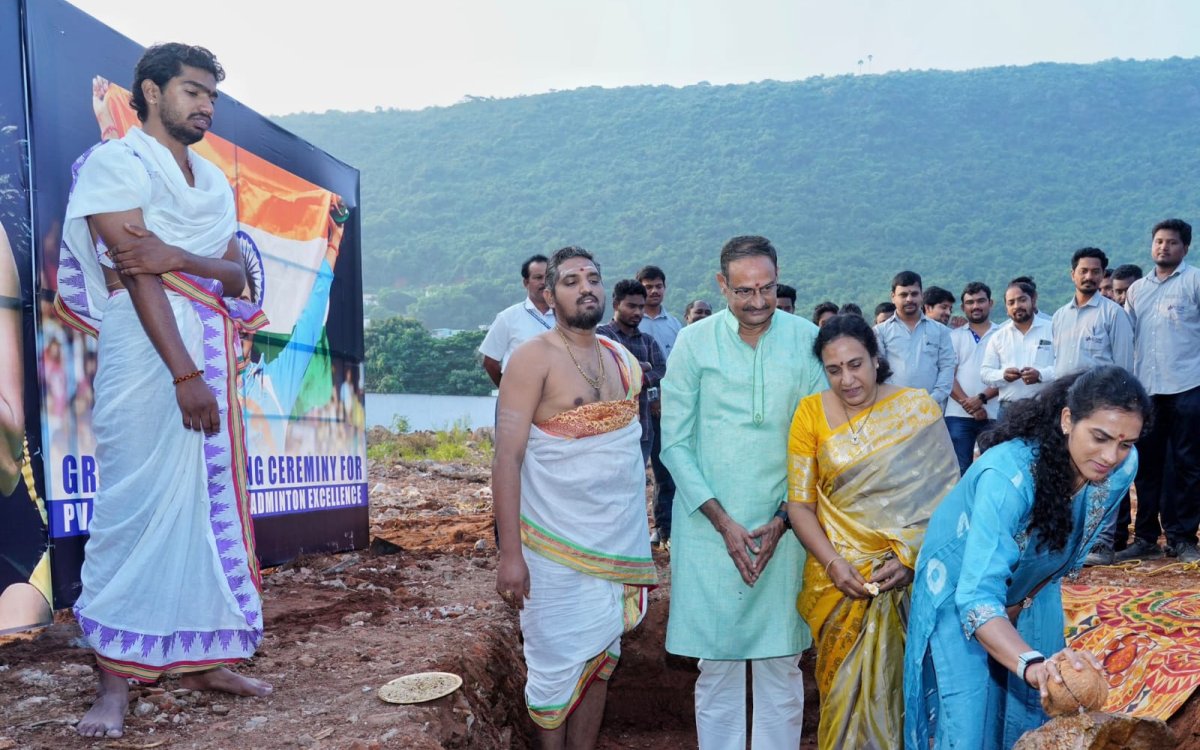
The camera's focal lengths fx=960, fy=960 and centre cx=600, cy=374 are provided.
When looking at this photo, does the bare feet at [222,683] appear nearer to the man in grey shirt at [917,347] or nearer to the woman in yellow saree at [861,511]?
the woman in yellow saree at [861,511]

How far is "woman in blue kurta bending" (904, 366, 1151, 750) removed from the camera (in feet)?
8.17

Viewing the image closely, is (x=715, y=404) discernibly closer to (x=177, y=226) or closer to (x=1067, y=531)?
(x=1067, y=531)

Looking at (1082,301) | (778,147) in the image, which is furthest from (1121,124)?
(1082,301)

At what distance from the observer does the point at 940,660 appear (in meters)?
2.89

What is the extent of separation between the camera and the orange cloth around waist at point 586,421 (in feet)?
10.8

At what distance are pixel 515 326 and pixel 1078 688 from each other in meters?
4.43

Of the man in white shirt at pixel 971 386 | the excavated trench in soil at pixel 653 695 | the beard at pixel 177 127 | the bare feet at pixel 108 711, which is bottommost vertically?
the excavated trench in soil at pixel 653 695

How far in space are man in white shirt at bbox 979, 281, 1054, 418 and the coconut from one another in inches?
188

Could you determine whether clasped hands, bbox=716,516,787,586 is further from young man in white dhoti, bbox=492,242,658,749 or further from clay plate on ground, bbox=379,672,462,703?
clay plate on ground, bbox=379,672,462,703

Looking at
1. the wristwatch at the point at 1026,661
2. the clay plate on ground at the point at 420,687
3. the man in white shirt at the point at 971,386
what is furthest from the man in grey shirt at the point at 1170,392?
the clay plate on ground at the point at 420,687

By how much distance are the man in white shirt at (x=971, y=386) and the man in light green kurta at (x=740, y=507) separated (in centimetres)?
378

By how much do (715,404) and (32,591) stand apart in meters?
2.67

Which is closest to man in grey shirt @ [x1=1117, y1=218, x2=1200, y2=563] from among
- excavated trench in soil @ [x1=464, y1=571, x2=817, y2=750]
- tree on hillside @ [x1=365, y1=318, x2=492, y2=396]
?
excavated trench in soil @ [x1=464, y1=571, x2=817, y2=750]

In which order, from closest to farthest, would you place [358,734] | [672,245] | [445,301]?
[358,734], [445,301], [672,245]
